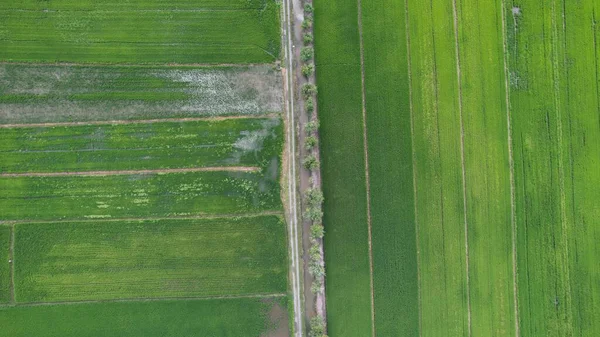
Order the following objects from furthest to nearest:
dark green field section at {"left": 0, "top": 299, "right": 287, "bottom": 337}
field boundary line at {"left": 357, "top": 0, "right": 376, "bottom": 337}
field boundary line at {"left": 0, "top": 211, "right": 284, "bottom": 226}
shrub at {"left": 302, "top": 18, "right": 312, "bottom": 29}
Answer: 1. field boundary line at {"left": 357, "top": 0, "right": 376, "bottom": 337}
2. shrub at {"left": 302, "top": 18, "right": 312, "bottom": 29}
3. field boundary line at {"left": 0, "top": 211, "right": 284, "bottom": 226}
4. dark green field section at {"left": 0, "top": 299, "right": 287, "bottom": 337}

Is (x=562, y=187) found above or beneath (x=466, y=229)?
above

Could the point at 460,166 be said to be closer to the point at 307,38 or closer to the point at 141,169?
the point at 307,38

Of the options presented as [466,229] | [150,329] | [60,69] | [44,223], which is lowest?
[150,329]

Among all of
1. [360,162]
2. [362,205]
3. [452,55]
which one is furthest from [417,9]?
[362,205]

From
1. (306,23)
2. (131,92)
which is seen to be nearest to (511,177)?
(306,23)

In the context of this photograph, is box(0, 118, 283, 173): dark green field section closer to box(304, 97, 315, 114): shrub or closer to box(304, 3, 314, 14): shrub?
box(304, 97, 315, 114): shrub

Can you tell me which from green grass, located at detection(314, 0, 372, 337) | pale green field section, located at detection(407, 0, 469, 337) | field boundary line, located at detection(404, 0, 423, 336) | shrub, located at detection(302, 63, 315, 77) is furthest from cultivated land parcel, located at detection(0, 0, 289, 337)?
pale green field section, located at detection(407, 0, 469, 337)

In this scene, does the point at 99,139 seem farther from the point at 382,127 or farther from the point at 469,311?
the point at 469,311
